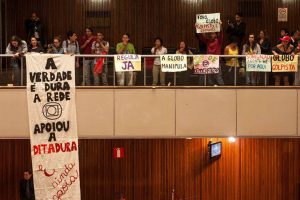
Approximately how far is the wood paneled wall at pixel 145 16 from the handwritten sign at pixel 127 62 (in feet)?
17.2

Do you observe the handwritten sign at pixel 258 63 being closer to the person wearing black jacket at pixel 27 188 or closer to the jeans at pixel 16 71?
the jeans at pixel 16 71

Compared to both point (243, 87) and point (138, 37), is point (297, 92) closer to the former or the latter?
point (243, 87)

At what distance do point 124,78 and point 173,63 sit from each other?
121 centimetres

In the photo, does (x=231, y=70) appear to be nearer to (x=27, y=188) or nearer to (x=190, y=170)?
(x=190, y=170)

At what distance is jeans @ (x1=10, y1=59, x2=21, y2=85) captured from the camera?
527 inches

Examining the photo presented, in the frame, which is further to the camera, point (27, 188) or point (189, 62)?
point (27, 188)

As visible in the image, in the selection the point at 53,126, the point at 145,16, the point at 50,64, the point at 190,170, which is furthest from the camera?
the point at 145,16

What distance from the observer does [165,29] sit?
746 inches

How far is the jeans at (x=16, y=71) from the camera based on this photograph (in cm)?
1338

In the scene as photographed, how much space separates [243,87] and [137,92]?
2520mm

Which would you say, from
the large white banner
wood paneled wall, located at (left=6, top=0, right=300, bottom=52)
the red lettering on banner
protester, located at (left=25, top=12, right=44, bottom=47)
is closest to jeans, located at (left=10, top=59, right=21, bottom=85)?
the large white banner

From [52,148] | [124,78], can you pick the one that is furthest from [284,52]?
[52,148]

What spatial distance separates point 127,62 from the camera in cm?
1366

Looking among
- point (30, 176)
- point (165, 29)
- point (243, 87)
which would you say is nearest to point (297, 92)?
point (243, 87)
